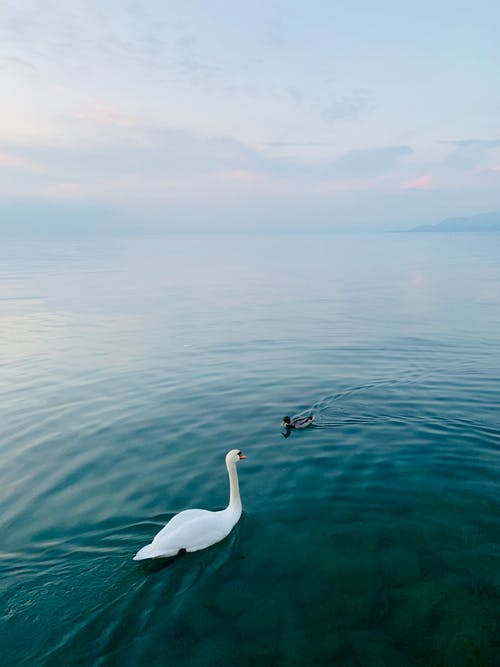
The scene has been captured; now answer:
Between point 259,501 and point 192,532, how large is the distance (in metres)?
3.29

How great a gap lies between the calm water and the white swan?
37cm

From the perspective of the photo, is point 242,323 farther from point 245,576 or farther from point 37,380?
point 245,576

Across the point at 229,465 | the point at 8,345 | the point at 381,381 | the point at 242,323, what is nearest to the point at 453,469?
the point at 229,465

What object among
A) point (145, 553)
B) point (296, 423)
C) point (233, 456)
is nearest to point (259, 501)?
point (233, 456)

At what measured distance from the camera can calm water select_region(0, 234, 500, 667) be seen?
29.7ft

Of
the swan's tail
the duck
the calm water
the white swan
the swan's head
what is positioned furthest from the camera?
the duck

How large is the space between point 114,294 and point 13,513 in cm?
5427

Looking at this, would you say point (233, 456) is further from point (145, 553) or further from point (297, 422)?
point (297, 422)

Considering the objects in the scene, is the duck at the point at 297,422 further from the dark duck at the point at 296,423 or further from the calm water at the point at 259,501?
the calm water at the point at 259,501

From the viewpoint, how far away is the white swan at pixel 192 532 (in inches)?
416

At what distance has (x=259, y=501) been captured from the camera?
45.4 feet

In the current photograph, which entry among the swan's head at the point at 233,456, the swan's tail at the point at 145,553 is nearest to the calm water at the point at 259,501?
the swan's tail at the point at 145,553

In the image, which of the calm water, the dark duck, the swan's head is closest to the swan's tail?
the calm water

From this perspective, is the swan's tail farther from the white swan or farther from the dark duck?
the dark duck
